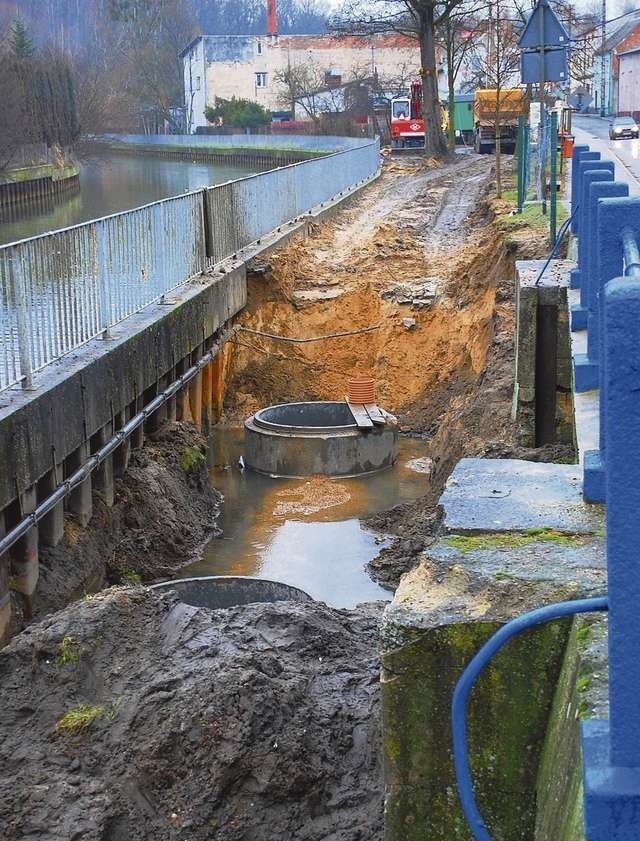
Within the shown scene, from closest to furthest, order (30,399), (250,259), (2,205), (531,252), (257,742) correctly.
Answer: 1. (257,742)
2. (30,399)
3. (531,252)
4. (250,259)
5. (2,205)

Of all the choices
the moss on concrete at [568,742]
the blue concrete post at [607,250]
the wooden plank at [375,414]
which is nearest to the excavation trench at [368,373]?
the wooden plank at [375,414]

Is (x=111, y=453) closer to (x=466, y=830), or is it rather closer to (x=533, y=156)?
(x=466, y=830)

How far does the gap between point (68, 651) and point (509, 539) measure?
11.3ft

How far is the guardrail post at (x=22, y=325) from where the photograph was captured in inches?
372

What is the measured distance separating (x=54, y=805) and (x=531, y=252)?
11572 mm

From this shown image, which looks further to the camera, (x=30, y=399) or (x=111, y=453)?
(x=111, y=453)

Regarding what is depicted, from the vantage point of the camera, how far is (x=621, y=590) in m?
2.29

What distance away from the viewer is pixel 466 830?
363cm

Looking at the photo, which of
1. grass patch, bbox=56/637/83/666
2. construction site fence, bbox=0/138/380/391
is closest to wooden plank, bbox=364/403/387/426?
construction site fence, bbox=0/138/380/391

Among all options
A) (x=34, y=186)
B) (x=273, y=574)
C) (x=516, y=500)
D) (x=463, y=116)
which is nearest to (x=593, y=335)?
(x=516, y=500)

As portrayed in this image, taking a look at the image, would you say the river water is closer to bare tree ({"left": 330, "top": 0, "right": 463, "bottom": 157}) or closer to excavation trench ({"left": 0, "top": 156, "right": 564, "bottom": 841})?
bare tree ({"left": 330, "top": 0, "right": 463, "bottom": 157})

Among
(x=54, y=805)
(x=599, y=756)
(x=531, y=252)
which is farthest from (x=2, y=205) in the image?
(x=599, y=756)

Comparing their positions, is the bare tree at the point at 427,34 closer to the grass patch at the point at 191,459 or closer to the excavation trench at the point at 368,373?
the excavation trench at the point at 368,373

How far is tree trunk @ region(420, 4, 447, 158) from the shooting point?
4362 centimetres
